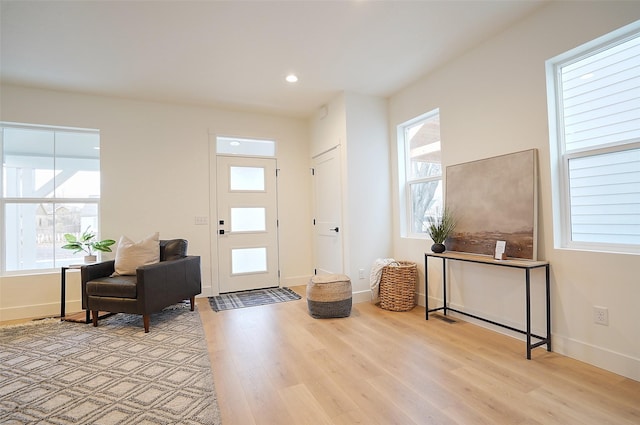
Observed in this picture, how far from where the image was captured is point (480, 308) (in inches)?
119

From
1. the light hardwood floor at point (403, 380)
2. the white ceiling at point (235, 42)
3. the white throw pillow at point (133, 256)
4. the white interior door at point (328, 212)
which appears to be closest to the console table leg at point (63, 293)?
the white throw pillow at point (133, 256)

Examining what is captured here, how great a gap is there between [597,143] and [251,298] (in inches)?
154

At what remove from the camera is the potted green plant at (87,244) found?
11.6ft

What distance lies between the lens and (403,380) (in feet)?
6.69

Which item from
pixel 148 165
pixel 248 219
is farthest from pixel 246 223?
pixel 148 165

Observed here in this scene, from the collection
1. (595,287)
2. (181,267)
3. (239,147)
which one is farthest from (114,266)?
(595,287)

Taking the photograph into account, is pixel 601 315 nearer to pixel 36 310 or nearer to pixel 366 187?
pixel 366 187

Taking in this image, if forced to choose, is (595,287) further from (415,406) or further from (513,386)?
(415,406)

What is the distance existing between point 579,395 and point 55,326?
4.46 metres

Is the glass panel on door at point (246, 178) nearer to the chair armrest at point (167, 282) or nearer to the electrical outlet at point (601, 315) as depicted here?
the chair armrest at point (167, 282)

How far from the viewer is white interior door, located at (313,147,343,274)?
13.7 ft

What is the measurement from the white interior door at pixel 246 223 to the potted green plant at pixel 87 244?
4.43 ft

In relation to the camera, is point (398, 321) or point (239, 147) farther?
point (239, 147)

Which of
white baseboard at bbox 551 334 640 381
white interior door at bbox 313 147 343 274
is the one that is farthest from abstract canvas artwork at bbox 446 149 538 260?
white interior door at bbox 313 147 343 274
